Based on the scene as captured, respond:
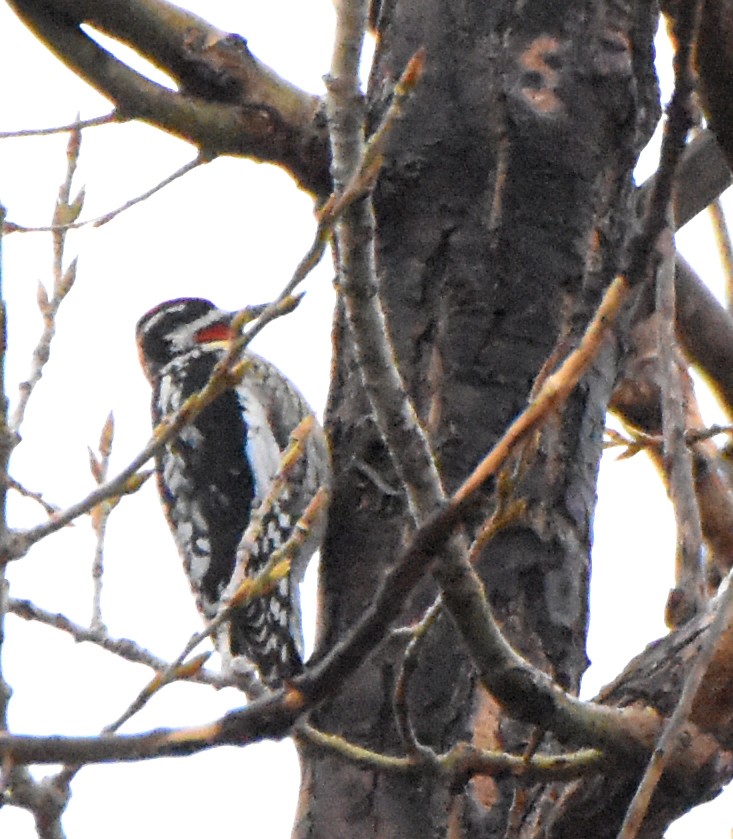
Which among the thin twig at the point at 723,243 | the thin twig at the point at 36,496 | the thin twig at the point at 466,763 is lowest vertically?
the thin twig at the point at 466,763

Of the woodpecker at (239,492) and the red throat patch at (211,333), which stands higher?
the red throat patch at (211,333)

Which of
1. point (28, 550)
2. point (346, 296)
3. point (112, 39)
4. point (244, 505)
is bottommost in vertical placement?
point (28, 550)

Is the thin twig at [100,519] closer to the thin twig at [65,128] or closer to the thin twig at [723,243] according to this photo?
the thin twig at [65,128]

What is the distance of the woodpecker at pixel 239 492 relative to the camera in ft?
12.5

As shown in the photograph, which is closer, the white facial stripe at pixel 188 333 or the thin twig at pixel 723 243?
the thin twig at pixel 723 243

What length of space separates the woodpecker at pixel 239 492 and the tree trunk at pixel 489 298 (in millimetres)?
938

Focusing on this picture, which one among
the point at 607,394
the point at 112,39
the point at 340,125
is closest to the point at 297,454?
the point at 340,125

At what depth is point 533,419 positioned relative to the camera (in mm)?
1326

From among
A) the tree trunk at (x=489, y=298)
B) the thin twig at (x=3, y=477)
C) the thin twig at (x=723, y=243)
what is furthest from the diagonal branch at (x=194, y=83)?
the thin twig at (x=3, y=477)

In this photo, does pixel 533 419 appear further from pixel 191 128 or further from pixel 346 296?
pixel 191 128

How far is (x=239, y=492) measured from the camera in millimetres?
4027

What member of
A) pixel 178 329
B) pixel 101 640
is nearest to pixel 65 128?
pixel 101 640

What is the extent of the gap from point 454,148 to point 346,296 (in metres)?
1.33

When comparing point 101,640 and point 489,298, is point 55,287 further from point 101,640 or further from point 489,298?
point 489,298
